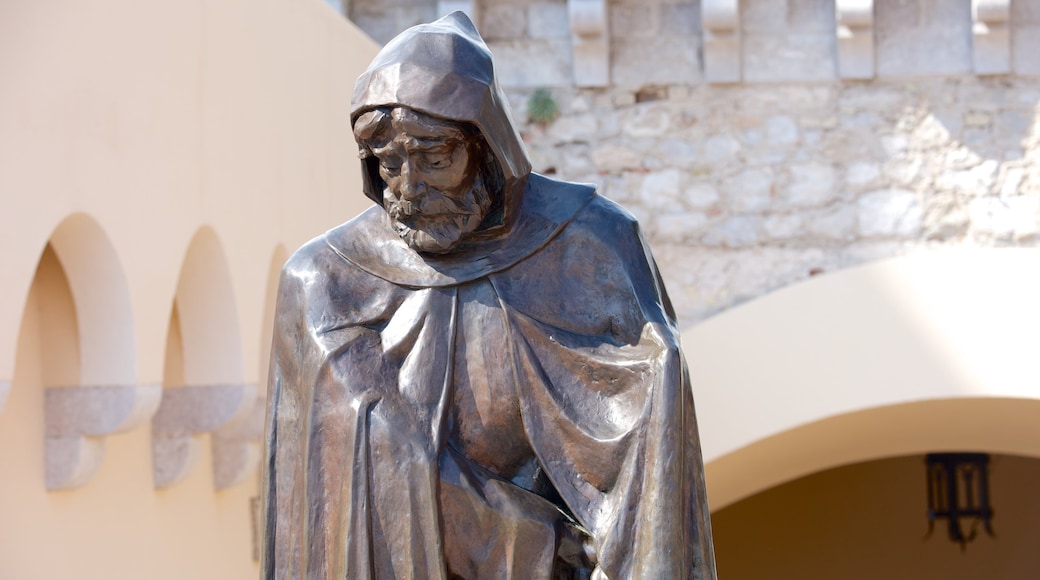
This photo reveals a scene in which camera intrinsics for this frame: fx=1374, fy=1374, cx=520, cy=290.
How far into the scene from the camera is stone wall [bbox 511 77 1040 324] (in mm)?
6844

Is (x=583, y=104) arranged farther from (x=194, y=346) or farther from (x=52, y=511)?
(x=52, y=511)

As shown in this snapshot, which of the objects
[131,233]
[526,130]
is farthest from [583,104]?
[131,233]

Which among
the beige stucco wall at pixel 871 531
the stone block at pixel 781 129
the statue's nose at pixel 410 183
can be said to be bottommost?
the beige stucco wall at pixel 871 531

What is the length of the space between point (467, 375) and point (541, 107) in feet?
17.0

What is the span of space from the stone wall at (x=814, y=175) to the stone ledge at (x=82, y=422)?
2952 millimetres

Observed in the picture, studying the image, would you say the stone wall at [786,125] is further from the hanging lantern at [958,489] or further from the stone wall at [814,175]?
the hanging lantern at [958,489]

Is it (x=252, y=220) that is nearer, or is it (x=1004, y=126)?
(x=252, y=220)

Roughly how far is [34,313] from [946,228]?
435 centimetres

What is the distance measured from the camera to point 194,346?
18.1 ft

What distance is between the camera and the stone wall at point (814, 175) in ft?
22.5

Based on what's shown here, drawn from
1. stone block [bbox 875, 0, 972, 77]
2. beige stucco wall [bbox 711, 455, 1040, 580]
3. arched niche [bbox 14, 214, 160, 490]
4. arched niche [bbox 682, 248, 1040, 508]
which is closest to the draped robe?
arched niche [bbox 14, 214, 160, 490]

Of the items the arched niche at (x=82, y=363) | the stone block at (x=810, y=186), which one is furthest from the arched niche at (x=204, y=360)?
the stone block at (x=810, y=186)

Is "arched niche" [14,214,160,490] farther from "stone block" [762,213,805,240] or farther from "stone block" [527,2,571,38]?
"stone block" [762,213,805,240]

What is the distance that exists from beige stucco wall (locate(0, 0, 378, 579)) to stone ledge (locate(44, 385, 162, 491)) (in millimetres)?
30
